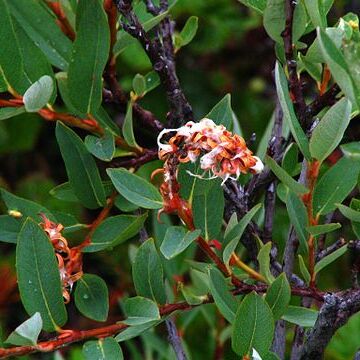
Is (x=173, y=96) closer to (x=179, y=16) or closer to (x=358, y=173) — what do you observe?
(x=358, y=173)

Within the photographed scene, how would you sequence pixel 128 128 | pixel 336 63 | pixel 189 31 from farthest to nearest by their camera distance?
pixel 189 31
pixel 128 128
pixel 336 63

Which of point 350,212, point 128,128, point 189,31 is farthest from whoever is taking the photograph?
point 189,31

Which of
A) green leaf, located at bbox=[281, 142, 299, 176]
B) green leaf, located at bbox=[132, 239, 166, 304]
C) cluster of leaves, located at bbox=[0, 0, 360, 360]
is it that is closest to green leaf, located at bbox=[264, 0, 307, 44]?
cluster of leaves, located at bbox=[0, 0, 360, 360]

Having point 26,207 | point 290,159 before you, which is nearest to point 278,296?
point 290,159

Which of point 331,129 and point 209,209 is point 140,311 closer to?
point 209,209

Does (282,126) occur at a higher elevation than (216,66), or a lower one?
higher

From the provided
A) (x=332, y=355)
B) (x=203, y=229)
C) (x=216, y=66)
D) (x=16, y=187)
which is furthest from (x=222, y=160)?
(x=216, y=66)

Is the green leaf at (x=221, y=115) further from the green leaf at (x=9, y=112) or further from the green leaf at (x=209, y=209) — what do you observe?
the green leaf at (x=9, y=112)
